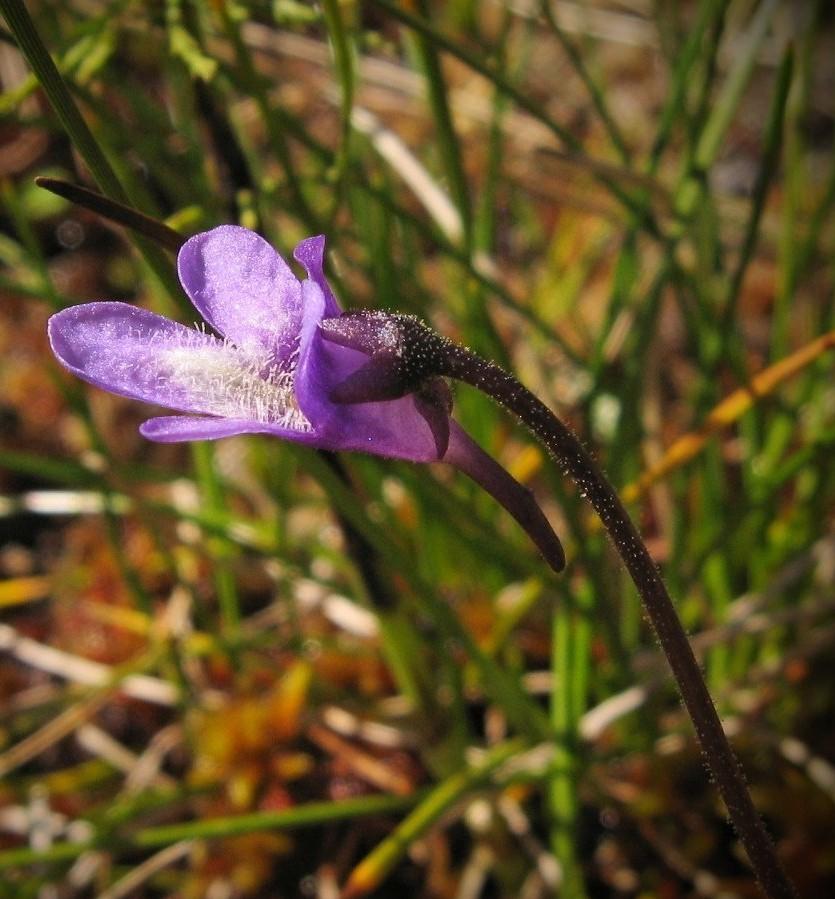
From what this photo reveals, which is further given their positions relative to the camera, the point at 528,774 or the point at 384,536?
the point at 528,774

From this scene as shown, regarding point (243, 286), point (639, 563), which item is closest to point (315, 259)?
point (243, 286)

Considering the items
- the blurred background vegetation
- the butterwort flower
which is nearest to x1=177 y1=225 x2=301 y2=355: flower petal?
the butterwort flower

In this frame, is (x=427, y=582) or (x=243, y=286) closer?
(x=243, y=286)

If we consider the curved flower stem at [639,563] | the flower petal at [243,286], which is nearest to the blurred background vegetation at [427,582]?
the flower petal at [243,286]

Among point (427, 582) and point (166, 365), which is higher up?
point (166, 365)

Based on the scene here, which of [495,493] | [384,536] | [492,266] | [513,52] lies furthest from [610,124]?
[513,52]

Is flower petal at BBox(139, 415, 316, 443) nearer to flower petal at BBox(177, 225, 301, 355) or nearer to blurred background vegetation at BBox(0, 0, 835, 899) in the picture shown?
flower petal at BBox(177, 225, 301, 355)

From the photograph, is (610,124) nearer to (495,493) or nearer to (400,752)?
(495,493)

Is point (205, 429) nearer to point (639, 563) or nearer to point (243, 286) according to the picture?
point (243, 286)
